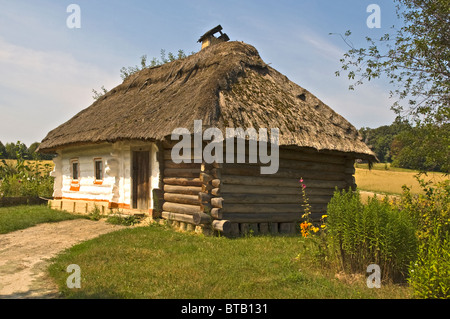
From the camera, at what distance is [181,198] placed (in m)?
9.68

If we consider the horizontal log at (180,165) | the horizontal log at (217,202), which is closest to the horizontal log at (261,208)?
the horizontal log at (217,202)

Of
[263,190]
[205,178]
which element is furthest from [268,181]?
[205,178]

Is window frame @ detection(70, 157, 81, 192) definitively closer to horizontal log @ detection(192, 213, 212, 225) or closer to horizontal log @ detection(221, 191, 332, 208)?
horizontal log @ detection(192, 213, 212, 225)

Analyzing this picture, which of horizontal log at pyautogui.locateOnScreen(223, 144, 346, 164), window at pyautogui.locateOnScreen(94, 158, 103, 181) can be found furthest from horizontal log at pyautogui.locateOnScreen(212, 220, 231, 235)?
window at pyautogui.locateOnScreen(94, 158, 103, 181)

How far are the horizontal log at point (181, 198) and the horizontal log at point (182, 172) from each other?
53 cm

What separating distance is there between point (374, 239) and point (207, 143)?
4.72 metres

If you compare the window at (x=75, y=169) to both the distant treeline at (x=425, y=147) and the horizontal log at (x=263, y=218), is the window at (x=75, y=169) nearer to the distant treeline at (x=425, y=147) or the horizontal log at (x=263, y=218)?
the horizontal log at (x=263, y=218)

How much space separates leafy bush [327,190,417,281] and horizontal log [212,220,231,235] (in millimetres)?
3174

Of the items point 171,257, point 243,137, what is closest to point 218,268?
point 171,257

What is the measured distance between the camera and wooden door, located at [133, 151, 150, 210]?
440 inches

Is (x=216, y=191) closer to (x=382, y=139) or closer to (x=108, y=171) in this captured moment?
(x=108, y=171)
